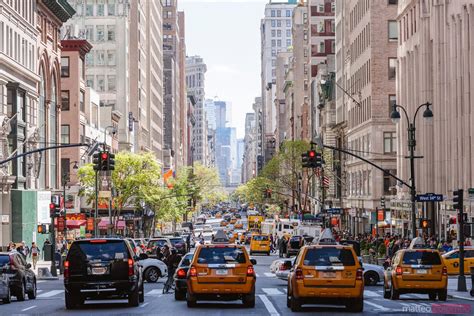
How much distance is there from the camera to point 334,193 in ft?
457

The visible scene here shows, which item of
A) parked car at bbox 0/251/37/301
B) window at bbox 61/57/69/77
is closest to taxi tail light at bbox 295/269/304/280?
parked car at bbox 0/251/37/301

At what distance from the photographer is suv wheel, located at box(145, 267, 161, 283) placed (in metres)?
52.2

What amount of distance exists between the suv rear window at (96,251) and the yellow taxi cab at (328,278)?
16.2 feet

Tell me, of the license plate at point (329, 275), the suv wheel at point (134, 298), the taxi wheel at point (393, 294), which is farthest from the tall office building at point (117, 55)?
the license plate at point (329, 275)

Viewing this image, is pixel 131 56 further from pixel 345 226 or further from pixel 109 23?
pixel 345 226

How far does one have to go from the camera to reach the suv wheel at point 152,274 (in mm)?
52219

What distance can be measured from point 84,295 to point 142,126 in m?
128

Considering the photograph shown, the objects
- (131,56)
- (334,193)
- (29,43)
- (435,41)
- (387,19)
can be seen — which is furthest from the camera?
(131,56)

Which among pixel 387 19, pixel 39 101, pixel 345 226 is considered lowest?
pixel 345 226

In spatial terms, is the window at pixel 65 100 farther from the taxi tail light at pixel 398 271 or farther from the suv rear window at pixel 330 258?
the suv rear window at pixel 330 258

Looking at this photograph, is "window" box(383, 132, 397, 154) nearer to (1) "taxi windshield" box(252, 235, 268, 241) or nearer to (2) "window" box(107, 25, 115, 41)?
(1) "taxi windshield" box(252, 235, 268, 241)

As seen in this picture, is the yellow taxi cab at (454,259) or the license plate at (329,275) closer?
the license plate at (329,275)

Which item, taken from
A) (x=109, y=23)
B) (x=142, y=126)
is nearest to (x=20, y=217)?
Result: (x=109, y=23)

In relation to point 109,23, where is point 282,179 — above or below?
below
